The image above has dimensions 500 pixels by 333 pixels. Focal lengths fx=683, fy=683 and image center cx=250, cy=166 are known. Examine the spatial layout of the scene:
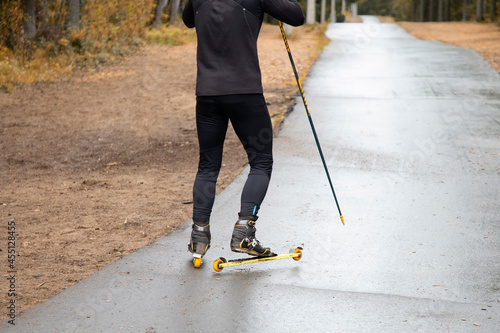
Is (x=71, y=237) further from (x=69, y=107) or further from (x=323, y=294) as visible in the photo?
(x=69, y=107)

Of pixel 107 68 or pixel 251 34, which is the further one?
pixel 107 68

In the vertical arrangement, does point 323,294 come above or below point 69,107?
above

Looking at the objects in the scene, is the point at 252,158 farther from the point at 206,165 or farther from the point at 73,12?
the point at 73,12

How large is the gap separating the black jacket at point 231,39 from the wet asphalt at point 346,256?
1.29 m

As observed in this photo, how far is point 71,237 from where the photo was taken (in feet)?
17.9

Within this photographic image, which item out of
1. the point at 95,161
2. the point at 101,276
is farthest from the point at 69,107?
the point at 101,276

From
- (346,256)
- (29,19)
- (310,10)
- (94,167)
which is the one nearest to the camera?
(346,256)

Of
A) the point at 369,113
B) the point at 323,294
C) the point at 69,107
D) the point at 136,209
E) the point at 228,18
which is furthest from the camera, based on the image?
the point at 69,107

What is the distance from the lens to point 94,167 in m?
8.32

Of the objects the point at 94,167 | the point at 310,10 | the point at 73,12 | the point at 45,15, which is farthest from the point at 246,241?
the point at 310,10

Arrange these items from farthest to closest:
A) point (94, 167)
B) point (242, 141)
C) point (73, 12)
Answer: point (73, 12) → point (94, 167) → point (242, 141)

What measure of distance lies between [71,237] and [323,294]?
224 cm

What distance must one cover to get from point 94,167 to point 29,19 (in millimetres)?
10416

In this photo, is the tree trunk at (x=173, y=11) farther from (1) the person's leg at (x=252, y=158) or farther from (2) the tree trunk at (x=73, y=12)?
(1) the person's leg at (x=252, y=158)
